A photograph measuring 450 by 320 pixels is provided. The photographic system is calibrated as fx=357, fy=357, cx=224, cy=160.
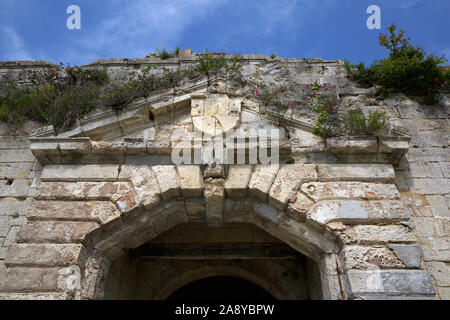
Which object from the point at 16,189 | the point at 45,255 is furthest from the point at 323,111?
the point at 16,189

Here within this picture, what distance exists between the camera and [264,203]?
12.9 feet

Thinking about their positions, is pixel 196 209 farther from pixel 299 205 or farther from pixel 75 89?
pixel 75 89

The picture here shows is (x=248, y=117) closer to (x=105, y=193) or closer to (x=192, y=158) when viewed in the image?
(x=192, y=158)

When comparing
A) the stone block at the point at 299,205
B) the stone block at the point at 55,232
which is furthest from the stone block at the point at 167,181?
the stone block at the point at 299,205

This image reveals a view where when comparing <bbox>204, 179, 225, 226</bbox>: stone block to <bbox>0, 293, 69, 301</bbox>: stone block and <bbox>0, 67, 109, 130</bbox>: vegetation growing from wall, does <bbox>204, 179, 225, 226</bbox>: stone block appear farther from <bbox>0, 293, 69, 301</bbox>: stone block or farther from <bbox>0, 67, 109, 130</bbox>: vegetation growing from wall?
<bbox>0, 67, 109, 130</bbox>: vegetation growing from wall

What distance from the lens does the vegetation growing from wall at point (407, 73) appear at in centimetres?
494

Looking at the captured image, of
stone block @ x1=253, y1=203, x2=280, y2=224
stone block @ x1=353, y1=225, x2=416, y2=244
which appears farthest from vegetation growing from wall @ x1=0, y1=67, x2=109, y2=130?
stone block @ x1=353, y1=225, x2=416, y2=244

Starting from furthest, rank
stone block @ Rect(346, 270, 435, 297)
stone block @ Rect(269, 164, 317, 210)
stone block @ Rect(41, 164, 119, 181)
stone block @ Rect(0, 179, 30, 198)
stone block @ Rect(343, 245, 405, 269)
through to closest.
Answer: stone block @ Rect(0, 179, 30, 198)
stone block @ Rect(41, 164, 119, 181)
stone block @ Rect(269, 164, 317, 210)
stone block @ Rect(343, 245, 405, 269)
stone block @ Rect(346, 270, 435, 297)

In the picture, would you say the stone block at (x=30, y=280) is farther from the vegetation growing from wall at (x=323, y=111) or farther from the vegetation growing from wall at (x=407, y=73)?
the vegetation growing from wall at (x=407, y=73)

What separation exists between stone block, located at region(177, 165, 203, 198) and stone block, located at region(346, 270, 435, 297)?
1.71 meters

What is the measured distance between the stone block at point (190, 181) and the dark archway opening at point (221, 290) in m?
2.43

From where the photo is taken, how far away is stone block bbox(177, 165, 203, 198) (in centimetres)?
384

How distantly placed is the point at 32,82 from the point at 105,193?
2683 mm

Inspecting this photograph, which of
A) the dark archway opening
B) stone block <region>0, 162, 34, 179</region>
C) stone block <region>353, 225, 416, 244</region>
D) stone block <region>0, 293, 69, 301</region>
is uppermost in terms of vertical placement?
stone block <region>0, 162, 34, 179</region>
